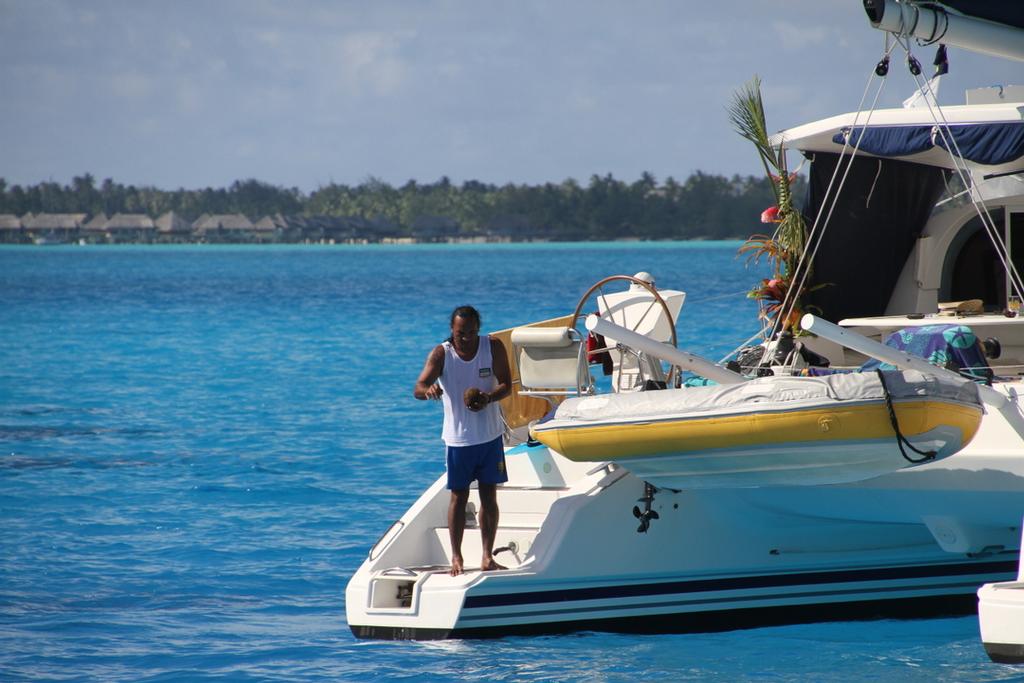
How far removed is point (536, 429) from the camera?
6.99 metres

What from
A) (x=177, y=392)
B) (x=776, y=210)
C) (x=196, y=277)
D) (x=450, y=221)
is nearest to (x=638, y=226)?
(x=450, y=221)

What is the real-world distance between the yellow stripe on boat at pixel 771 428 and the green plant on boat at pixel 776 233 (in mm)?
3416

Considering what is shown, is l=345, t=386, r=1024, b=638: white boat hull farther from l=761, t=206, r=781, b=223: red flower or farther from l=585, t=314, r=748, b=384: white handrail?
l=761, t=206, r=781, b=223: red flower

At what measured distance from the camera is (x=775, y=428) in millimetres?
6395

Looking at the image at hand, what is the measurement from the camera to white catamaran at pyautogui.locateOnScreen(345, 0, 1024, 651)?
6480 mm

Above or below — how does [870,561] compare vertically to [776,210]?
below

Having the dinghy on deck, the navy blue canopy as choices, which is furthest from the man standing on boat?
the navy blue canopy

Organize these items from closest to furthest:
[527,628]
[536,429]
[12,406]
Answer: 1. [536,429]
2. [527,628]
3. [12,406]

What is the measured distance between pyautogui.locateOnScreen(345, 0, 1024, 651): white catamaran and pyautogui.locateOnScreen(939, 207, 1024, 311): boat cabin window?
841mm

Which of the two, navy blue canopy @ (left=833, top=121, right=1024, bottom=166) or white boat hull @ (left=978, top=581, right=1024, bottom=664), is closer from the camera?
white boat hull @ (left=978, top=581, right=1024, bottom=664)

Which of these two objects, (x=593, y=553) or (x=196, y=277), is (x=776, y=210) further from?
(x=196, y=277)

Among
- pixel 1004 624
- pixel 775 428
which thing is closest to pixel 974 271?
pixel 775 428

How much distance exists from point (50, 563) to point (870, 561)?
6110mm

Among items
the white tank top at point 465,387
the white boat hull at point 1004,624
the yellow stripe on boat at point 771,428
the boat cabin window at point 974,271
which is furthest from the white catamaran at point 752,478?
the boat cabin window at point 974,271
